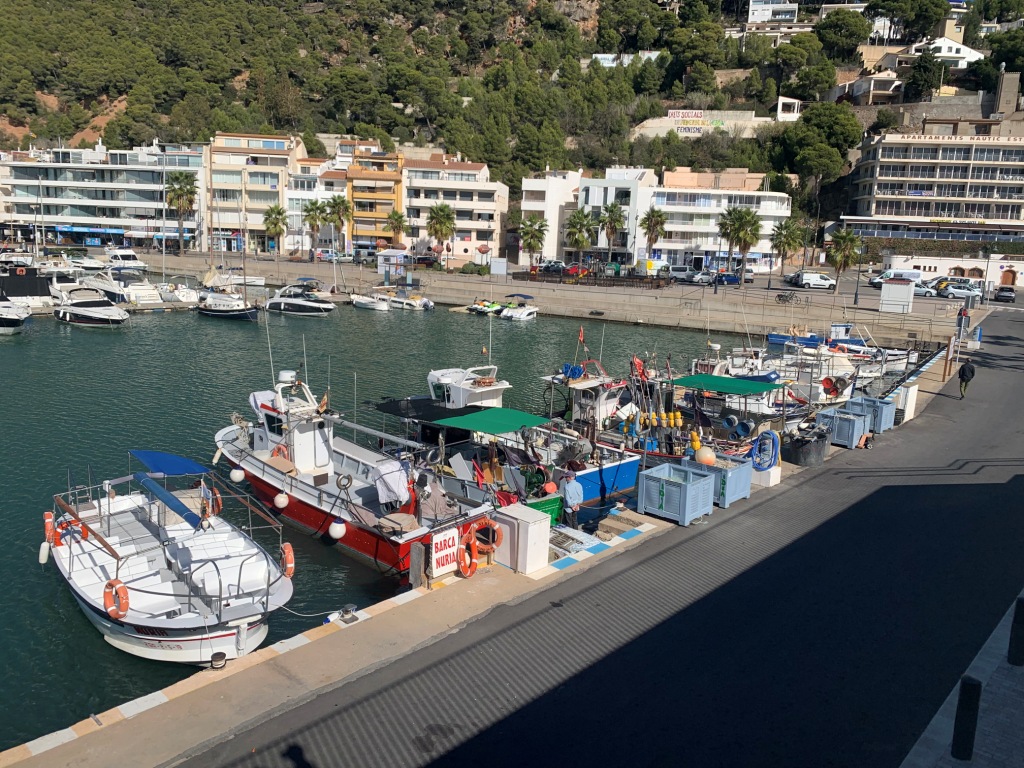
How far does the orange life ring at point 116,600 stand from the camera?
480 inches

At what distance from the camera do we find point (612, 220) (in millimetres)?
74188

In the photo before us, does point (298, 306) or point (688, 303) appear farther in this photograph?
point (298, 306)

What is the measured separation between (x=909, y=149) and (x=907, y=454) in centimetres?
7453

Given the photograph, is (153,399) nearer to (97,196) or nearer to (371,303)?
(371,303)

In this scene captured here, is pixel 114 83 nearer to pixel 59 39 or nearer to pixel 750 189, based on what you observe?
pixel 59 39

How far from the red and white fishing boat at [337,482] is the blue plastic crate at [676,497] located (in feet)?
10.7

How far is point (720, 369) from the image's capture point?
32.3 meters

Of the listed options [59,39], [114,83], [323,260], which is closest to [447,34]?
[114,83]

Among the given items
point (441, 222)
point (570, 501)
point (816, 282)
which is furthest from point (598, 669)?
point (441, 222)

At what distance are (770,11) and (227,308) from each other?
129367 mm

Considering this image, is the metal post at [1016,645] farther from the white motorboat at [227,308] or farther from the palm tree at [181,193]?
the palm tree at [181,193]

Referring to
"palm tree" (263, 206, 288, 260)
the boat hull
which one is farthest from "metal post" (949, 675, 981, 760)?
"palm tree" (263, 206, 288, 260)

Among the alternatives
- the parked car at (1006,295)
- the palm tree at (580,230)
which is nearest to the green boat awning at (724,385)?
the parked car at (1006,295)

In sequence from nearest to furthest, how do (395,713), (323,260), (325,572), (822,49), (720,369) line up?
(395,713), (325,572), (720,369), (323,260), (822,49)
